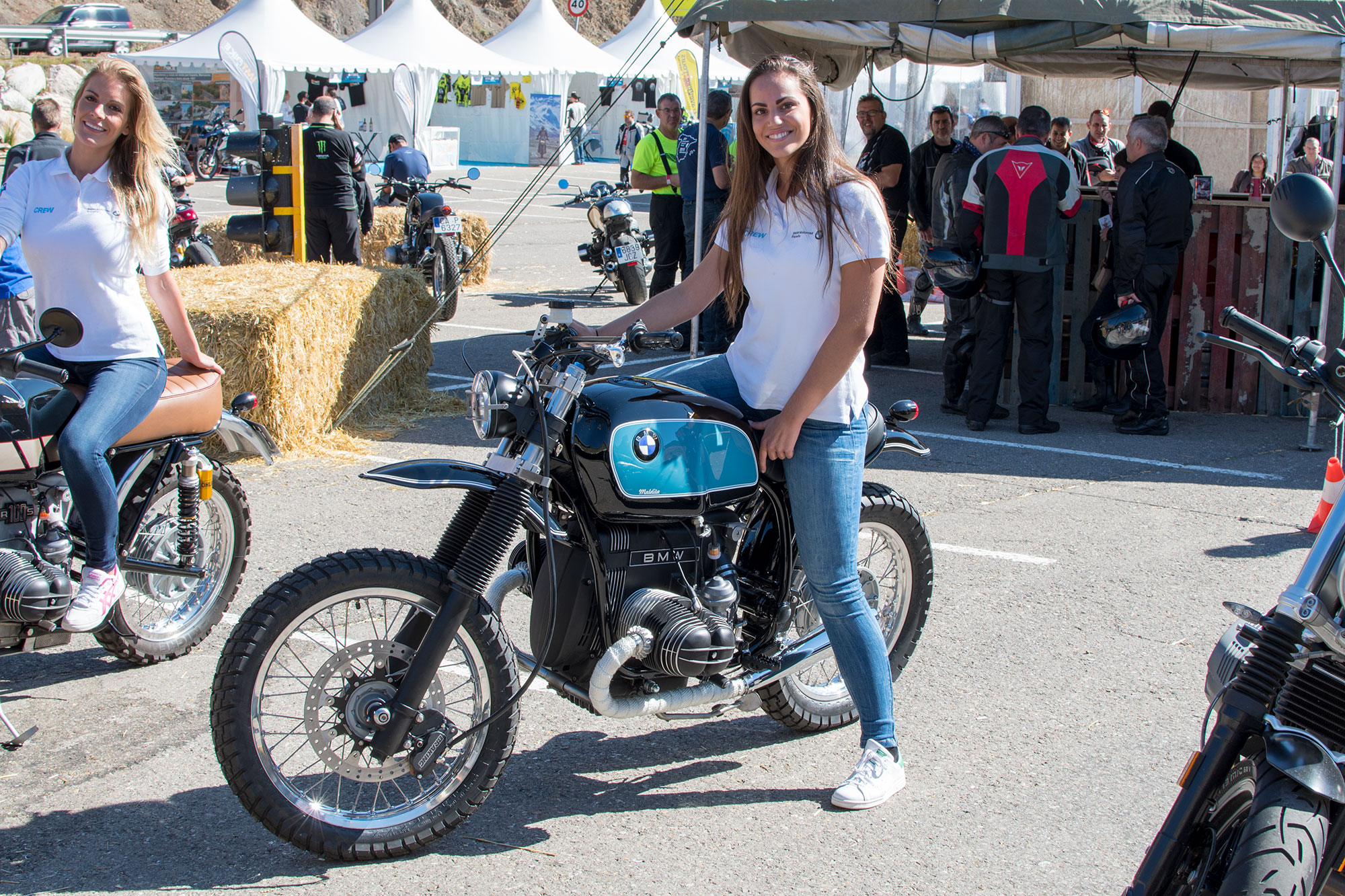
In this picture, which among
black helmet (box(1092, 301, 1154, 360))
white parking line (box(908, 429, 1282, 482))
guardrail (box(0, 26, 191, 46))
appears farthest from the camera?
guardrail (box(0, 26, 191, 46))

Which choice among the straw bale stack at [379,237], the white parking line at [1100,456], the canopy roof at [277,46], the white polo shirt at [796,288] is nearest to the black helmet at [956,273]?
the white parking line at [1100,456]

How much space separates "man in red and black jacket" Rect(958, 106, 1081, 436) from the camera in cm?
837

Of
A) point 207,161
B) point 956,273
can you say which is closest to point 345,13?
point 207,161

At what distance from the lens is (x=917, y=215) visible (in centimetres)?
1150

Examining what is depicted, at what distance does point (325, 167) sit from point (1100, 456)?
712 centimetres

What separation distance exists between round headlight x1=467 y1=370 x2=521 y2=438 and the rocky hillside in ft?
229

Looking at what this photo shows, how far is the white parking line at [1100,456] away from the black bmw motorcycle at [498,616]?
5.01 m

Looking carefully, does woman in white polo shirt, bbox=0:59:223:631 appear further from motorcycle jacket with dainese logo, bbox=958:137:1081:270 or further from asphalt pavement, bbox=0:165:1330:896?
motorcycle jacket with dainese logo, bbox=958:137:1081:270

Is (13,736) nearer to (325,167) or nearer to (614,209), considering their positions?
(325,167)

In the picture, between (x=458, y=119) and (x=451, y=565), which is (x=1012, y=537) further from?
(x=458, y=119)

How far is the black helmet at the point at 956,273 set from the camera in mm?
8641

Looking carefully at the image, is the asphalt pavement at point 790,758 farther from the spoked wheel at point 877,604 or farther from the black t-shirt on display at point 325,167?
the black t-shirt on display at point 325,167

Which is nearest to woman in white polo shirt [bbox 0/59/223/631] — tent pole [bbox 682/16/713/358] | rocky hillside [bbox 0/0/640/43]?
tent pole [bbox 682/16/713/358]

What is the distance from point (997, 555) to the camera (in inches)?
234
